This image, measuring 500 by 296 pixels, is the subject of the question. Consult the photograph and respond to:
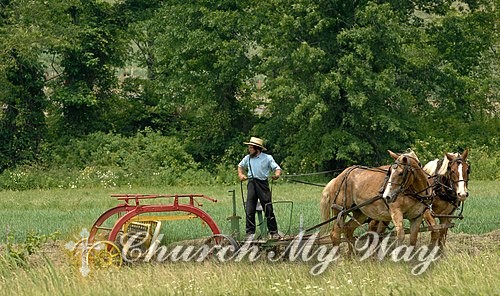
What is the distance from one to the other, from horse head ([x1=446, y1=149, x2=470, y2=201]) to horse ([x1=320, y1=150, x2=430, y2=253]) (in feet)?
1.50

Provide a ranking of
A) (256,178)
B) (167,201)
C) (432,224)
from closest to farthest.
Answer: (432,224), (256,178), (167,201)

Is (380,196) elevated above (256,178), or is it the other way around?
(256,178)

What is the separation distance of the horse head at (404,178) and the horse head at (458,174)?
46 cm

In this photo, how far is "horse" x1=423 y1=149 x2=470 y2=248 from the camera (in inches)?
529

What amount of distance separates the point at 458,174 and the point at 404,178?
2.77 ft

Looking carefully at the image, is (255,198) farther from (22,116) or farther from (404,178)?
(22,116)

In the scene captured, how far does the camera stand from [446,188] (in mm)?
13797

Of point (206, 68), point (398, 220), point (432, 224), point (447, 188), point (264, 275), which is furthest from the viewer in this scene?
point (206, 68)

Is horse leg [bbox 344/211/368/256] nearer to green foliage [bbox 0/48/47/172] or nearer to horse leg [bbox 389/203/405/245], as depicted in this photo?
horse leg [bbox 389/203/405/245]

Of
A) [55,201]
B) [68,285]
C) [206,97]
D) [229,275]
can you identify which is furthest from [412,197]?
[206,97]

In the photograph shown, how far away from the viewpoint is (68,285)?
33.4ft

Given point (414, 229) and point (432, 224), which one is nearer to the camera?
point (414, 229)

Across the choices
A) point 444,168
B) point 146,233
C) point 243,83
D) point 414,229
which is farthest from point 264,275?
point 243,83

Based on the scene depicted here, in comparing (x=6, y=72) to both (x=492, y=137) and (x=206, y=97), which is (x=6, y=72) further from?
(x=492, y=137)
